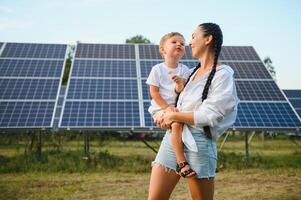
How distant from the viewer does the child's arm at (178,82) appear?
10.5 ft

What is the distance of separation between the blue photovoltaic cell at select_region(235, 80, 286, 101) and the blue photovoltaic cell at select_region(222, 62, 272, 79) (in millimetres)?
343

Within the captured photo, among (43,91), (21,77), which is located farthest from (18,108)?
(21,77)

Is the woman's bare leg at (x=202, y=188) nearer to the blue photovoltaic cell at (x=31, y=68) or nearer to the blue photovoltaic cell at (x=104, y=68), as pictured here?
the blue photovoltaic cell at (x=104, y=68)

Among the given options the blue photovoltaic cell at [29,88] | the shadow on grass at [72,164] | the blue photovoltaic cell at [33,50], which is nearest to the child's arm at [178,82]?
the shadow on grass at [72,164]

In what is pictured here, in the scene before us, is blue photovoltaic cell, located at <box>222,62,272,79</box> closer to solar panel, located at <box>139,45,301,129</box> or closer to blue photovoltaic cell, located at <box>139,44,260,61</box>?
solar panel, located at <box>139,45,301,129</box>

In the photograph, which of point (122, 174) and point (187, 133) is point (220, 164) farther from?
point (187, 133)

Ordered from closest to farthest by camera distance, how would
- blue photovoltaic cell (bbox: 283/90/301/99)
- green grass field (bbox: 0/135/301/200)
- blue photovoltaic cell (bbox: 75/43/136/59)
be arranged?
1. green grass field (bbox: 0/135/301/200)
2. blue photovoltaic cell (bbox: 75/43/136/59)
3. blue photovoltaic cell (bbox: 283/90/301/99)

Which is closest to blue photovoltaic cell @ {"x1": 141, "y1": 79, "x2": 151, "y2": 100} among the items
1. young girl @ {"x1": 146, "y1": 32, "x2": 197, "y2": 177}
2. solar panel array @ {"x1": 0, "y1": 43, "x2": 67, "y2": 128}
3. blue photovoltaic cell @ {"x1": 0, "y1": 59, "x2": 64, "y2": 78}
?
solar panel array @ {"x1": 0, "y1": 43, "x2": 67, "y2": 128}

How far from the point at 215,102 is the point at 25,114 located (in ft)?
30.2

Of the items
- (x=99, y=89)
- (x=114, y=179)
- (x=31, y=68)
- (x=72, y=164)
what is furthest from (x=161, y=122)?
(x=31, y=68)

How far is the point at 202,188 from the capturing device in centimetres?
287

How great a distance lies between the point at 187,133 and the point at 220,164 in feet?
28.8

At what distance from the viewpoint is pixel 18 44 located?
49.5ft

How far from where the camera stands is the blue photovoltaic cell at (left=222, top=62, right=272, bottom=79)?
13.7 meters
